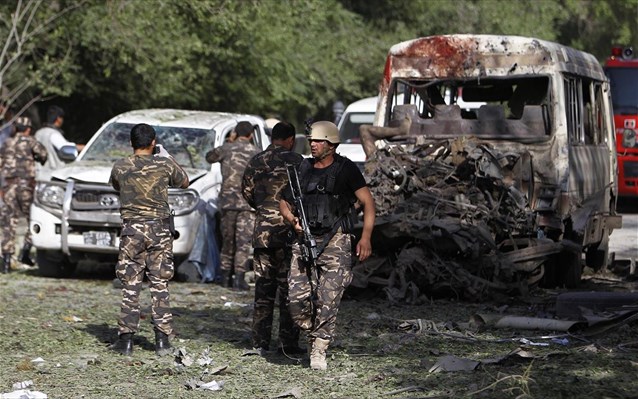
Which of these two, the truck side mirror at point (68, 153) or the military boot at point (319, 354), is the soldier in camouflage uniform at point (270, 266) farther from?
the truck side mirror at point (68, 153)

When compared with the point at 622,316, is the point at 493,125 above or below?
above

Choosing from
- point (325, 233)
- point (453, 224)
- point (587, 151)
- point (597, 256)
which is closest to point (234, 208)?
point (453, 224)

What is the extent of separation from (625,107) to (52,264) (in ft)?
38.8

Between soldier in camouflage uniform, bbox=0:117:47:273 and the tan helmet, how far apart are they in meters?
7.48

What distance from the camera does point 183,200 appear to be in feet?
47.3

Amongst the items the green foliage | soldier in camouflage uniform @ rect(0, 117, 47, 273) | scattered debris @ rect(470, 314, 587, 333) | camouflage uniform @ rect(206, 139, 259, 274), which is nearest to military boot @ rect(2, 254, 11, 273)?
soldier in camouflage uniform @ rect(0, 117, 47, 273)

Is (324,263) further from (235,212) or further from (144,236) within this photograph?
(235,212)

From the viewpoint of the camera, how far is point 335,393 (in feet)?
26.8

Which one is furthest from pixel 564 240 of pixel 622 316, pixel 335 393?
pixel 335 393

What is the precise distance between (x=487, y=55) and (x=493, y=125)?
771 millimetres

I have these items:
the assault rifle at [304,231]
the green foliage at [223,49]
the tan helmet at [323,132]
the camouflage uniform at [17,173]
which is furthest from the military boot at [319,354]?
the green foliage at [223,49]

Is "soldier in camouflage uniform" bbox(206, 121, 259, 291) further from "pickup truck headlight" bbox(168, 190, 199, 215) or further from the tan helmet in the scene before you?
the tan helmet

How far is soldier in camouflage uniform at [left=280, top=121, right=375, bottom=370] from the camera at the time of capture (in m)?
8.89

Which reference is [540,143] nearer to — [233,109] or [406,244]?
[406,244]
